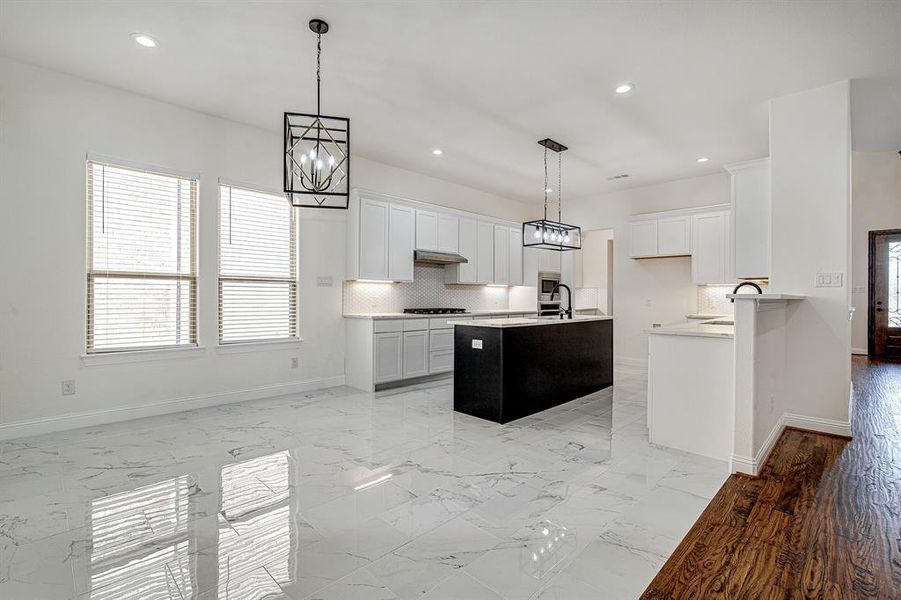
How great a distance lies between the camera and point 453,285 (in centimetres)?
714

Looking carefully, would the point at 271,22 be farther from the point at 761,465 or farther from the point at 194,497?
the point at 761,465

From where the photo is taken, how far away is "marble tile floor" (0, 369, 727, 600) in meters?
1.75

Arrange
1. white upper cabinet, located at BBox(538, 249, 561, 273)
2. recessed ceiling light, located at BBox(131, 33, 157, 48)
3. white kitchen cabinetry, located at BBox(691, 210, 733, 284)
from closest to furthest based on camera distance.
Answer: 1. recessed ceiling light, located at BBox(131, 33, 157, 48)
2. white kitchen cabinetry, located at BBox(691, 210, 733, 284)
3. white upper cabinet, located at BBox(538, 249, 561, 273)

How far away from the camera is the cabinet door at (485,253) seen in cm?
716

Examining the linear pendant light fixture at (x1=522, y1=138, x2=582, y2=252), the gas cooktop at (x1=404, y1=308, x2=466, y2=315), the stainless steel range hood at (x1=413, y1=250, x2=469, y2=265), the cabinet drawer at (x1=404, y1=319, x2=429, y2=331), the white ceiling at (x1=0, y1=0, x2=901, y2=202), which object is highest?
the white ceiling at (x1=0, y1=0, x2=901, y2=202)

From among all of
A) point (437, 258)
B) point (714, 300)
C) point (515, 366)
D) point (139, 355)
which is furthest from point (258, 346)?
point (714, 300)

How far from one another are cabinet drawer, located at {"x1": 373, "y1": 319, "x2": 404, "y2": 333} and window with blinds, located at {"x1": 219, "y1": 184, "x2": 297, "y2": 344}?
3.24 feet

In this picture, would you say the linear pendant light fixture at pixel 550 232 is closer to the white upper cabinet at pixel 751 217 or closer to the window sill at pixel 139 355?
the white upper cabinet at pixel 751 217

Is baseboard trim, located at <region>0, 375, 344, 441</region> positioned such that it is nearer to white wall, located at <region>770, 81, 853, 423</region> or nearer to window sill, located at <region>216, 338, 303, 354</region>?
window sill, located at <region>216, 338, 303, 354</region>

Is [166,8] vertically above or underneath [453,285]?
above

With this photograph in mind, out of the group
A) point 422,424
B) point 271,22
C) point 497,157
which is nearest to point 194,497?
point 422,424

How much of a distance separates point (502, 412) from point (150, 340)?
3.43 m

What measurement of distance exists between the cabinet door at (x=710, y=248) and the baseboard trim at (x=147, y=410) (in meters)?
5.43

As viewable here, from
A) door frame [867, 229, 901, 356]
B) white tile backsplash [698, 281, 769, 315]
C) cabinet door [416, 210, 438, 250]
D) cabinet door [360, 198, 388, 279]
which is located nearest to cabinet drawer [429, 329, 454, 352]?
cabinet door [360, 198, 388, 279]
